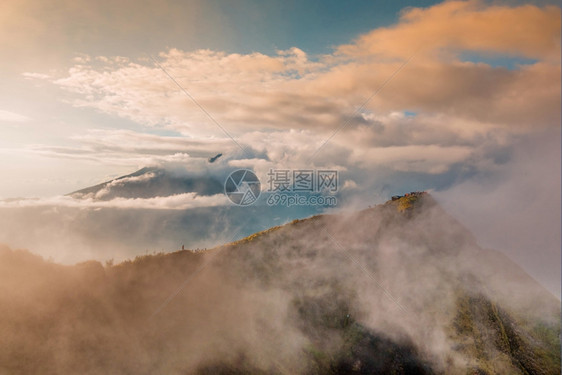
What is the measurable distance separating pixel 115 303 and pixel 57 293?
66.4 ft

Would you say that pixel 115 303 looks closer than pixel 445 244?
Yes

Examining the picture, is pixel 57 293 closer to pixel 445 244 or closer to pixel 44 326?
pixel 44 326

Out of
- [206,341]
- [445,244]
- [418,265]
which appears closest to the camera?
[206,341]

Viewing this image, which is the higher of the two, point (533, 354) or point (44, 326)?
point (44, 326)

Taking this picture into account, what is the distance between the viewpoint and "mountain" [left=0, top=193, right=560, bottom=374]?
11900 cm

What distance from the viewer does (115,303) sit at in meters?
135

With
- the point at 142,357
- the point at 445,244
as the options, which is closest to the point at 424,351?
the point at 445,244

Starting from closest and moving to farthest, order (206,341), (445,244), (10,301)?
(10,301), (206,341), (445,244)

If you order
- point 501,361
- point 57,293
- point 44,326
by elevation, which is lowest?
point 501,361

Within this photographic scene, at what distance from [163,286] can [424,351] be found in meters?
112

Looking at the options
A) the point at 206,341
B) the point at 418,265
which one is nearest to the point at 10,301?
the point at 206,341

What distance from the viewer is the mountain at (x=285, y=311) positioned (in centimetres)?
11900

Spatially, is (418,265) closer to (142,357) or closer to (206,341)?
(206,341)

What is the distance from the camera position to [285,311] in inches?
6024
